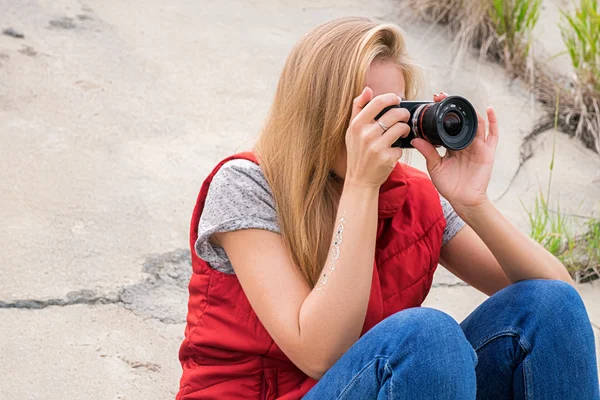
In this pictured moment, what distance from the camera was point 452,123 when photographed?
4.99ft

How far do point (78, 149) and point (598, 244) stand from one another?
1790 millimetres

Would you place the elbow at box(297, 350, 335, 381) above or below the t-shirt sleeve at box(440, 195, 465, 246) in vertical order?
below

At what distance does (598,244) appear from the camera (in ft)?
9.07

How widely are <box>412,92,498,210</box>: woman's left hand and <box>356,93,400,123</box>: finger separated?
0.21 metres

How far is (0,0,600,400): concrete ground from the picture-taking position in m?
2.18

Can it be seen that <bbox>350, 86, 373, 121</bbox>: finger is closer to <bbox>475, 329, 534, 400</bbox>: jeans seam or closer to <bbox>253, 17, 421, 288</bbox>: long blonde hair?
<bbox>253, 17, 421, 288</bbox>: long blonde hair

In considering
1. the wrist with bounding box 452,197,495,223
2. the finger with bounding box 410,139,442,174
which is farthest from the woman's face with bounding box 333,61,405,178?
the wrist with bounding box 452,197,495,223

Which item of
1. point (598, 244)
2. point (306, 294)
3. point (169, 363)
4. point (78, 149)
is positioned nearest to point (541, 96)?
point (598, 244)

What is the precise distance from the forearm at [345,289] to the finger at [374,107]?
4.9 inches

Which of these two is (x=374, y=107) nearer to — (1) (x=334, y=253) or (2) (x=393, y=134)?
(2) (x=393, y=134)

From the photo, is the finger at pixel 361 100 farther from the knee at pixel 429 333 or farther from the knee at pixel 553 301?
the knee at pixel 553 301

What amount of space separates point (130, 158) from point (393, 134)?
1.69 metres

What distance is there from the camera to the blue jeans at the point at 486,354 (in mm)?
1364

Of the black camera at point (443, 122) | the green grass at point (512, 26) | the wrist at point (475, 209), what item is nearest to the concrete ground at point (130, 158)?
the green grass at point (512, 26)
